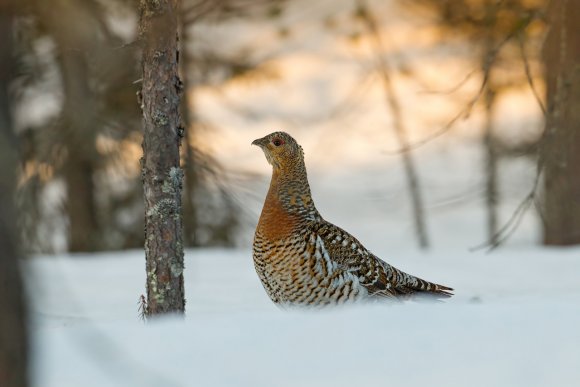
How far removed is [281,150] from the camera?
632 cm

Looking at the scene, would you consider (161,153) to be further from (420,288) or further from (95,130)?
(95,130)

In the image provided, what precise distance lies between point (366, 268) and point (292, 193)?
0.77 metres

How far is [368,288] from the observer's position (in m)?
6.16

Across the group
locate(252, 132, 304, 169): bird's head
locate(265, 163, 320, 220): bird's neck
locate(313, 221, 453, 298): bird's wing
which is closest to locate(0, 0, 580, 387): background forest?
locate(265, 163, 320, 220): bird's neck

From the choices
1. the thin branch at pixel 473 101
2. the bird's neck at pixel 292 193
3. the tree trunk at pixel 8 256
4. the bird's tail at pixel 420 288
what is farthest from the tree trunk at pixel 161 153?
the tree trunk at pixel 8 256

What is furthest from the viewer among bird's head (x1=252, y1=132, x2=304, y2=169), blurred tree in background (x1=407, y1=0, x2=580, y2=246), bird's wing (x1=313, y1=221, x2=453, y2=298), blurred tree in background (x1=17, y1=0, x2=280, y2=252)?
blurred tree in background (x1=17, y1=0, x2=280, y2=252)

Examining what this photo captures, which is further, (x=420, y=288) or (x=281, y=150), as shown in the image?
(x=420, y=288)

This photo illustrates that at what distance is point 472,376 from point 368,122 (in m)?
23.2

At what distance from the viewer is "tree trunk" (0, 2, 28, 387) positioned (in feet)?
8.79

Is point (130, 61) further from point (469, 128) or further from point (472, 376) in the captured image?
point (469, 128)

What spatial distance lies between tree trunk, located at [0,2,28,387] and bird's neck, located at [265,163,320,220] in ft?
11.0

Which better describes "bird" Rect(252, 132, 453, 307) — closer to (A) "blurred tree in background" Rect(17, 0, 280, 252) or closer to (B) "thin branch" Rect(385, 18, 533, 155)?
(B) "thin branch" Rect(385, 18, 533, 155)

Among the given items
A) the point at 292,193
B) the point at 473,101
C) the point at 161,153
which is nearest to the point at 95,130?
the point at 292,193

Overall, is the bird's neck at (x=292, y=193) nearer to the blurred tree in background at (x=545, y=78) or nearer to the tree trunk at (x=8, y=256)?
the blurred tree in background at (x=545, y=78)
